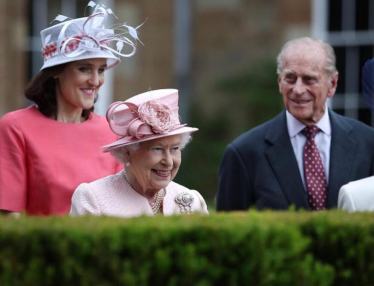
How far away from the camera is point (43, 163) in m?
4.76

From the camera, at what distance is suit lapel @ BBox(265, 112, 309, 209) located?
5.00 m

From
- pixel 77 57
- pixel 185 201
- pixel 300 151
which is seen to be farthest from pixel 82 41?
pixel 300 151

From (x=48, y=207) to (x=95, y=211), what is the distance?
62cm

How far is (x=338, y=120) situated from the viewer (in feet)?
17.4

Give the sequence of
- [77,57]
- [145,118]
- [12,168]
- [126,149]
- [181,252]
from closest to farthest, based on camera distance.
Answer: [181,252]
[145,118]
[126,149]
[12,168]
[77,57]

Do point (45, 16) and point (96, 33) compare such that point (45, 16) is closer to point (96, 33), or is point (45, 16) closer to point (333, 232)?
point (96, 33)

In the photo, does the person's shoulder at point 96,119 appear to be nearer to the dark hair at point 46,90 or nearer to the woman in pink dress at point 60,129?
the woman in pink dress at point 60,129

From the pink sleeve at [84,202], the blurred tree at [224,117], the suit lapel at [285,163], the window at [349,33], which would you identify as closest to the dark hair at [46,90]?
the pink sleeve at [84,202]

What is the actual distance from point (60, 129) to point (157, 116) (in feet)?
3.05

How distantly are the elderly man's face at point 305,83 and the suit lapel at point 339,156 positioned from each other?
141mm

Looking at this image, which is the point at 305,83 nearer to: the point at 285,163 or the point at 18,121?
the point at 285,163

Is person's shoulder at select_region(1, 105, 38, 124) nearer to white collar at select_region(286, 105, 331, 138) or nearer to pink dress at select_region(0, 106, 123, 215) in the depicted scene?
pink dress at select_region(0, 106, 123, 215)

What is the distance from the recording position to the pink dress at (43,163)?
15.5ft

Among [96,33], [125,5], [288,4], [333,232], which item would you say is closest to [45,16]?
[125,5]
